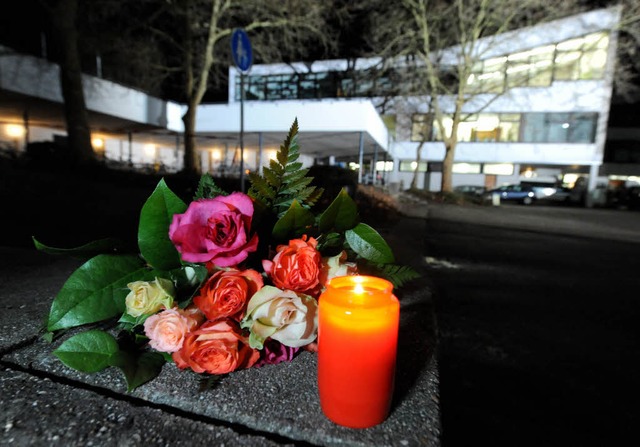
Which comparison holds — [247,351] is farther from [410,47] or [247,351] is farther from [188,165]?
[410,47]

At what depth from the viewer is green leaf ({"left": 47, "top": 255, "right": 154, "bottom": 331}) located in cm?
Answer: 87

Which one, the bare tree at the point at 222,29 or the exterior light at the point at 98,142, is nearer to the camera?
the bare tree at the point at 222,29

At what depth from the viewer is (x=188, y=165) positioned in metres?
13.6

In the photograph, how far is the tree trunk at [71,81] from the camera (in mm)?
9547

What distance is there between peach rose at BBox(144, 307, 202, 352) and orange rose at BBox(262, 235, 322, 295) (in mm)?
247

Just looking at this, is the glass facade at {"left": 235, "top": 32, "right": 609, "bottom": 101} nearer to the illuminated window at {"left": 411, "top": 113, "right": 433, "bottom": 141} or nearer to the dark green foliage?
the illuminated window at {"left": 411, "top": 113, "right": 433, "bottom": 141}

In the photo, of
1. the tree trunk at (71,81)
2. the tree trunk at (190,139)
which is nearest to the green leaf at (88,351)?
the tree trunk at (71,81)

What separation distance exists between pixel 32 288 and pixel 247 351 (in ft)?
4.71

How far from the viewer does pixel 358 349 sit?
2.33 ft

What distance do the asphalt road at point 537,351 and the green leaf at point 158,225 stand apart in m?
1.59

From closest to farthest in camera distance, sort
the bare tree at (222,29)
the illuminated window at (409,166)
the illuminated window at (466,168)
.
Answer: the bare tree at (222,29) < the illuminated window at (466,168) < the illuminated window at (409,166)

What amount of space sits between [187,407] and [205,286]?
29cm

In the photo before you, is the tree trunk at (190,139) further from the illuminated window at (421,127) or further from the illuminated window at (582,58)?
the illuminated window at (582,58)

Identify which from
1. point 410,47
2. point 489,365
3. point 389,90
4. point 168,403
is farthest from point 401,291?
point 389,90
